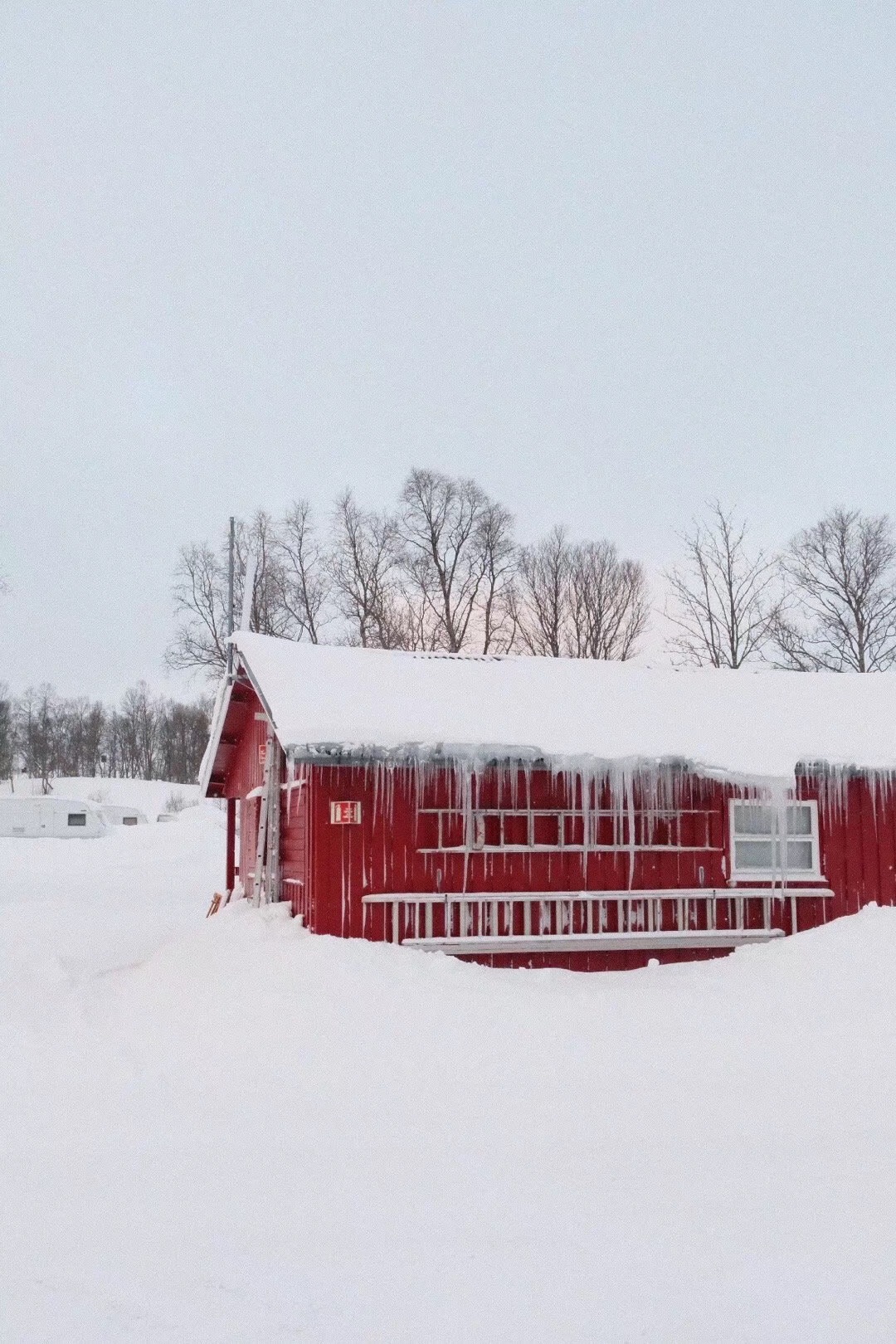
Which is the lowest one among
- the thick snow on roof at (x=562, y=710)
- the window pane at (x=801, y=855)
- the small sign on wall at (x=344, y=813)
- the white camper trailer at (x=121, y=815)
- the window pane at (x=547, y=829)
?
the white camper trailer at (x=121, y=815)

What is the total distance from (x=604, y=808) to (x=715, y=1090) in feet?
15.3

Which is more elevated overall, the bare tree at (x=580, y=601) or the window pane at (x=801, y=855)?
the bare tree at (x=580, y=601)

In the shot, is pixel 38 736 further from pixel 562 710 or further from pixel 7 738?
pixel 562 710

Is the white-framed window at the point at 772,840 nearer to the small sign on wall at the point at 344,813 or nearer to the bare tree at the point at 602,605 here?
the small sign on wall at the point at 344,813

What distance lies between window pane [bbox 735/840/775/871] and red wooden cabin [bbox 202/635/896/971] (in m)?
0.02

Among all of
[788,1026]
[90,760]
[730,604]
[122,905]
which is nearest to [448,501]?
[730,604]

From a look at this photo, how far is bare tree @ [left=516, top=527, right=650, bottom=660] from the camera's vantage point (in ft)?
134

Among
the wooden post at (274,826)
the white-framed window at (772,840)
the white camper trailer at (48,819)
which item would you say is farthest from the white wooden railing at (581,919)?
the white camper trailer at (48,819)

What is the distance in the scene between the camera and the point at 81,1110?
277 inches

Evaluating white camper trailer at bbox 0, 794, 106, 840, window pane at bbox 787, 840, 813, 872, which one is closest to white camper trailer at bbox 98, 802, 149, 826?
white camper trailer at bbox 0, 794, 106, 840

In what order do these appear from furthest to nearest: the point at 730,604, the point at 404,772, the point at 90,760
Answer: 1. the point at 90,760
2. the point at 730,604
3. the point at 404,772

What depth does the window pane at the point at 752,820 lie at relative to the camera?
12.4 meters

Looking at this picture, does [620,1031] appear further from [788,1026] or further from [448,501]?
[448,501]

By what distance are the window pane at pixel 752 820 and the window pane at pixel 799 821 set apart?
254 millimetres
